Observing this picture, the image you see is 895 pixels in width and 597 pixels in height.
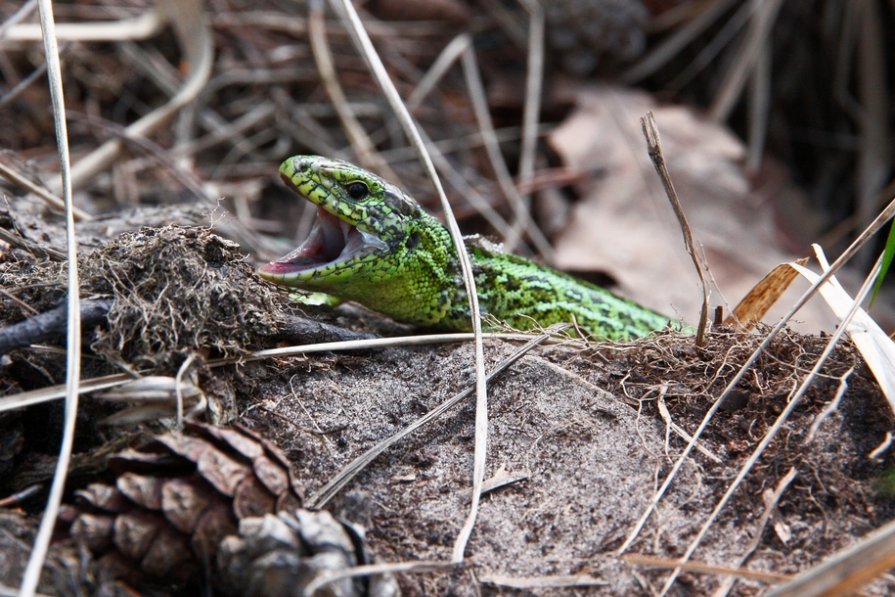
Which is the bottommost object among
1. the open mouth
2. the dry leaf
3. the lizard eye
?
the dry leaf

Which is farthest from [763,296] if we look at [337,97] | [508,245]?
[337,97]

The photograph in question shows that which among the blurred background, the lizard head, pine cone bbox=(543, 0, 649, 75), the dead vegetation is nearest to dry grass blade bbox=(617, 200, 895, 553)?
the dead vegetation

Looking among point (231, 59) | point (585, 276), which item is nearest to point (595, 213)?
point (585, 276)

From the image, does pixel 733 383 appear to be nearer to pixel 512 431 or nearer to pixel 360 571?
pixel 512 431

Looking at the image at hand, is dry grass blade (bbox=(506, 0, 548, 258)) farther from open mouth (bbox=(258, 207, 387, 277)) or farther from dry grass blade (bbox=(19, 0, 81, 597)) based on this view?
dry grass blade (bbox=(19, 0, 81, 597))

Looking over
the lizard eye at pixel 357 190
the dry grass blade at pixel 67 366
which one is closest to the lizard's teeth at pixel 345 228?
the lizard eye at pixel 357 190

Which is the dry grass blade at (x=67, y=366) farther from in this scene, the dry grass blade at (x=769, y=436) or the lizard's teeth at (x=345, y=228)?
the dry grass blade at (x=769, y=436)
